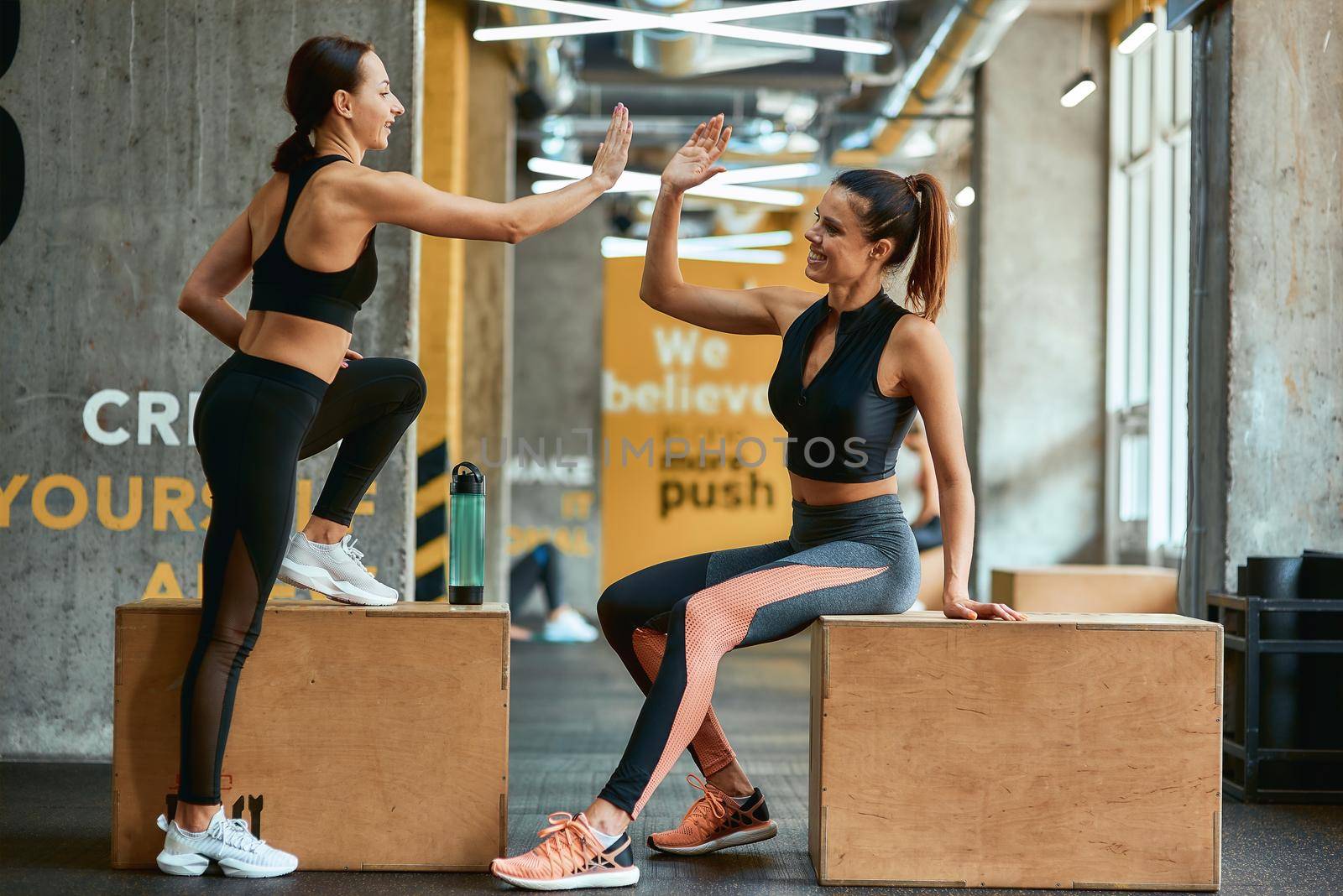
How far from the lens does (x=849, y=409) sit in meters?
2.62

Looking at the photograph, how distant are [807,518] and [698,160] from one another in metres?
0.80

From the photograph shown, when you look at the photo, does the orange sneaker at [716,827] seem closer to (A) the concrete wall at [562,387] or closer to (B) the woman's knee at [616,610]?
(B) the woman's knee at [616,610]

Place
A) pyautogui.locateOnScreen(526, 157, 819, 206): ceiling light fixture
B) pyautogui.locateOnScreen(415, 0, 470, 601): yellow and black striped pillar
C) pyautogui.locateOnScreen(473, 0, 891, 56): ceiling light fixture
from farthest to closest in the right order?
1. pyautogui.locateOnScreen(526, 157, 819, 206): ceiling light fixture
2. pyautogui.locateOnScreen(415, 0, 470, 601): yellow and black striped pillar
3. pyautogui.locateOnScreen(473, 0, 891, 56): ceiling light fixture

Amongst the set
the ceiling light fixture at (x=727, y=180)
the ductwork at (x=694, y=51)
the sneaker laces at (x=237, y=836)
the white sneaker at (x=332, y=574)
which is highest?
the ductwork at (x=694, y=51)

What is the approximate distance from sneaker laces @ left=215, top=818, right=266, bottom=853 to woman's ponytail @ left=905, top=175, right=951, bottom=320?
1715 millimetres

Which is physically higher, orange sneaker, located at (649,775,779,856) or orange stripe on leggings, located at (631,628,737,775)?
orange stripe on leggings, located at (631,628,737,775)

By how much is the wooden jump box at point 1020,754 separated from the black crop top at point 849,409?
1.19 ft

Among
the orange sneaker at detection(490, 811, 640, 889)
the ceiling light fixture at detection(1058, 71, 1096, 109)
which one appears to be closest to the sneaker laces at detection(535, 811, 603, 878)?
the orange sneaker at detection(490, 811, 640, 889)

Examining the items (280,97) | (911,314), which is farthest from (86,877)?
(280,97)

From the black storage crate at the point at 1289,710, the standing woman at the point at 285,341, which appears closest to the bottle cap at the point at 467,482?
the standing woman at the point at 285,341

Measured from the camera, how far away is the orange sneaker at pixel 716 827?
2.77 metres

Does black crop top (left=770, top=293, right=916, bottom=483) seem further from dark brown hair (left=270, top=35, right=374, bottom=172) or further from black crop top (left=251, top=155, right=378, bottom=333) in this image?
dark brown hair (left=270, top=35, right=374, bottom=172)

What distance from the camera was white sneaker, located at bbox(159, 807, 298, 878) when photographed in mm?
2443

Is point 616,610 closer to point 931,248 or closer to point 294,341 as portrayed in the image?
point 294,341
